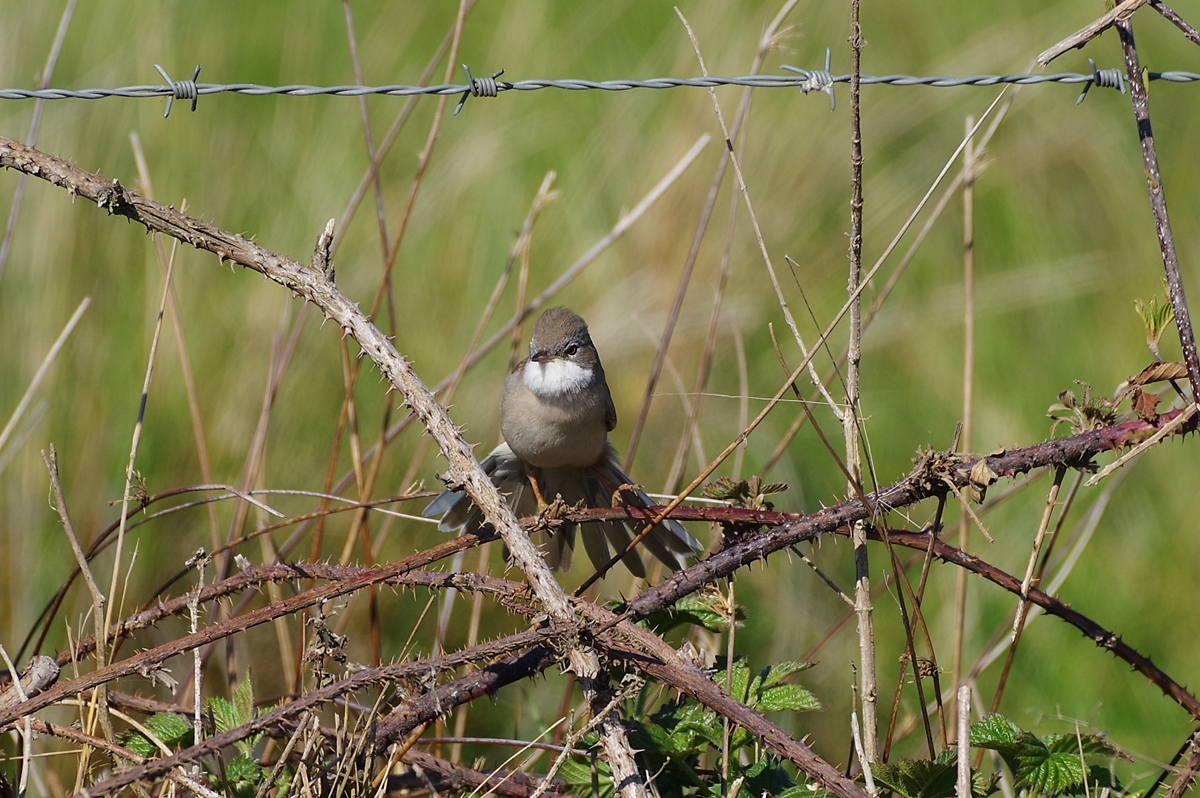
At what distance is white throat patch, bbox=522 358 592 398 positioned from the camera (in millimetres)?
4301

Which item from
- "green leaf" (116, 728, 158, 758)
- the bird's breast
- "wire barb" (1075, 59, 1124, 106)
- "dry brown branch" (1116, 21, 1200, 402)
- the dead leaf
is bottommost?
"green leaf" (116, 728, 158, 758)

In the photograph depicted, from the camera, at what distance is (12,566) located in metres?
4.30

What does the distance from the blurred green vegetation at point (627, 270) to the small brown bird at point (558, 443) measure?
0.54 meters

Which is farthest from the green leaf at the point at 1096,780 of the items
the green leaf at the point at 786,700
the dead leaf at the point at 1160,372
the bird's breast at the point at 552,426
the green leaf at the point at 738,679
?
the bird's breast at the point at 552,426

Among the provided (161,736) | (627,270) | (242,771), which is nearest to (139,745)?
(161,736)

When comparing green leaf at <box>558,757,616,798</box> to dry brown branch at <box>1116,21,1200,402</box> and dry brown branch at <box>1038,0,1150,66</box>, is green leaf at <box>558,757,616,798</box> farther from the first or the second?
dry brown branch at <box>1038,0,1150,66</box>

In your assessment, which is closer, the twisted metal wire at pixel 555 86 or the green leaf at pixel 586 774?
the green leaf at pixel 586 774

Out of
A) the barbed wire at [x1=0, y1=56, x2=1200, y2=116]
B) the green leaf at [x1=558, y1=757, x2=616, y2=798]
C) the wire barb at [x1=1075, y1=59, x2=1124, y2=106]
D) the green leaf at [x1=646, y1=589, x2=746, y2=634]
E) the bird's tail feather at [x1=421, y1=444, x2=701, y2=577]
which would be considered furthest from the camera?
the bird's tail feather at [x1=421, y1=444, x2=701, y2=577]

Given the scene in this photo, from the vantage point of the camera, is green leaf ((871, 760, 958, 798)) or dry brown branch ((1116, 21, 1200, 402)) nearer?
green leaf ((871, 760, 958, 798))

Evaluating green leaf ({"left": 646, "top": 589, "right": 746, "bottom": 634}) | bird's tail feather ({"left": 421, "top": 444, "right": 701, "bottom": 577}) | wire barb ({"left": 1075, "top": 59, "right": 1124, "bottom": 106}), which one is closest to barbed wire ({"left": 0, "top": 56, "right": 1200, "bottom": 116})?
wire barb ({"left": 1075, "top": 59, "right": 1124, "bottom": 106})

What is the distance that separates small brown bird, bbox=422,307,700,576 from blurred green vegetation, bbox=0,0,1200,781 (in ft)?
1.78

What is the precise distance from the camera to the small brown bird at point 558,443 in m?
4.02

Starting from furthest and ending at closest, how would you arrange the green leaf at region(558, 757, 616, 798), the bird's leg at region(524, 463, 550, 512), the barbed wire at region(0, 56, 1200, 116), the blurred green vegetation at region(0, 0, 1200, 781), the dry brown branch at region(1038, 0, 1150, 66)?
the blurred green vegetation at region(0, 0, 1200, 781) → the bird's leg at region(524, 463, 550, 512) → the barbed wire at region(0, 56, 1200, 116) → the green leaf at region(558, 757, 616, 798) → the dry brown branch at region(1038, 0, 1150, 66)

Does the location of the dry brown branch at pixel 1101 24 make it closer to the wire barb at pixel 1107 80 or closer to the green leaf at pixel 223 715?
the wire barb at pixel 1107 80
